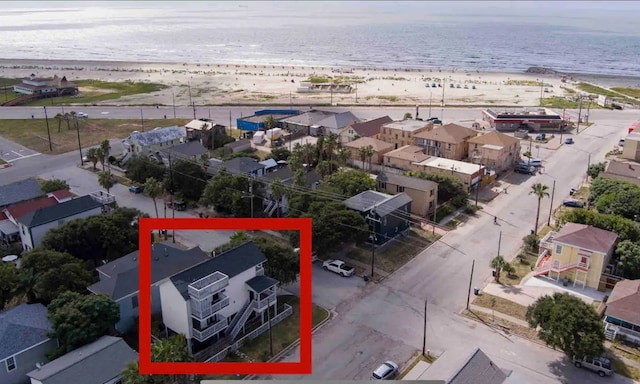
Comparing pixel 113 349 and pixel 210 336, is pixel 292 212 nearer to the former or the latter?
pixel 210 336

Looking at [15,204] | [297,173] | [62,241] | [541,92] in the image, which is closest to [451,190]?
[297,173]

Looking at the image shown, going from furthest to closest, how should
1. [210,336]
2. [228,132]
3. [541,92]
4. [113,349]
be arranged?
1. [541,92]
2. [228,132]
3. [210,336]
4. [113,349]

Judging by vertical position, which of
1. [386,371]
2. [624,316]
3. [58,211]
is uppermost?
[58,211]

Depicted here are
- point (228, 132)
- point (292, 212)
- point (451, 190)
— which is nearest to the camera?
point (292, 212)

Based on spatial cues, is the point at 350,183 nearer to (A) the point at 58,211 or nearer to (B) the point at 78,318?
(A) the point at 58,211

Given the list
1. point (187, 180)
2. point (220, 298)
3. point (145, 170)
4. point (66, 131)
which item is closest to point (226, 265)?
point (220, 298)
